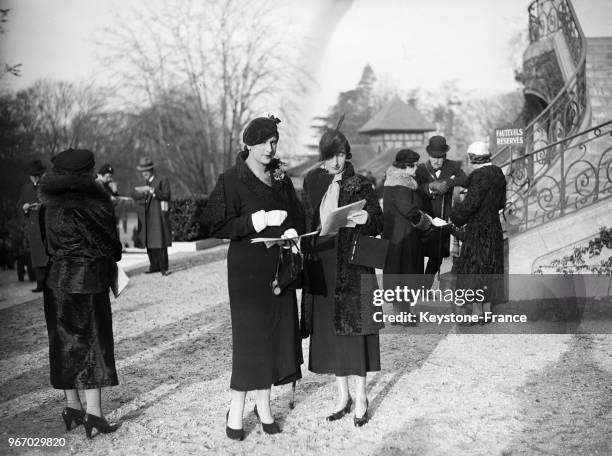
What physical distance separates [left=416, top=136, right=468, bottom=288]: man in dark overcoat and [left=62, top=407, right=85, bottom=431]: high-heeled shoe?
4.39 m

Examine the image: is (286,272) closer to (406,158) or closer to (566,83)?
(406,158)

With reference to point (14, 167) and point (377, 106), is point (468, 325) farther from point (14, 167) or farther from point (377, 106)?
point (377, 106)

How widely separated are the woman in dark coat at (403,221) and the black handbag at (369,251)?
98.6 inches

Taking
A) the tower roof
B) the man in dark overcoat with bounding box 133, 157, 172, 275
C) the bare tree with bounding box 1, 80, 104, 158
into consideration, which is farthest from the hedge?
the tower roof

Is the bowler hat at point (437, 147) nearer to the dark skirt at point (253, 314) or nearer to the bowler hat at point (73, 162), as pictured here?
the dark skirt at point (253, 314)

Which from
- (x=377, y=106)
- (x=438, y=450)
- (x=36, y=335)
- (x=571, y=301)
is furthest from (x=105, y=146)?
(x=377, y=106)

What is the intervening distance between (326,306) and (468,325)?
10.7 ft

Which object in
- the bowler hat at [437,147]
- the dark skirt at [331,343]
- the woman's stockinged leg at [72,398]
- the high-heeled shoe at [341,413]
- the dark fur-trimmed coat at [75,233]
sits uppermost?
the bowler hat at [437,147]

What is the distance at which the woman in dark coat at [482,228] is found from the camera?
673cm

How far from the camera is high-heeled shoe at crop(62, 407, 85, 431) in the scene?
4301mm

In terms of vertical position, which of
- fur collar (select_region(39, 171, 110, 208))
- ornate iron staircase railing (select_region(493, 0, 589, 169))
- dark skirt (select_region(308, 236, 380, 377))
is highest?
ornate iron staircase railing (select_region(493, 0, 589, 169))

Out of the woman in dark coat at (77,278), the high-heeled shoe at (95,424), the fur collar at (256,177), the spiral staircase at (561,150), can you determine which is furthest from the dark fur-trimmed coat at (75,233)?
the spiral staircase at (561,150)

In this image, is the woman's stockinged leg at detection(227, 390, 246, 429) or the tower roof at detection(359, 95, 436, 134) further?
the tower roof at detection(359, 95, 436, 134)

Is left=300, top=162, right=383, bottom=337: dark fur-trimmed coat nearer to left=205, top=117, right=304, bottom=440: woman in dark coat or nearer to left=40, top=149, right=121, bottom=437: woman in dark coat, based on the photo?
left=205, top=117, right=304, bottom=440: woman in dark coat
